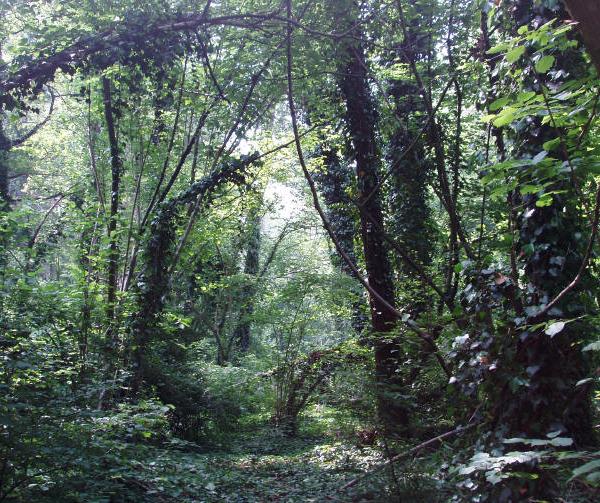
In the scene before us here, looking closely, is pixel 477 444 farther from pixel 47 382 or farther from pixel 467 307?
pixel 47 382

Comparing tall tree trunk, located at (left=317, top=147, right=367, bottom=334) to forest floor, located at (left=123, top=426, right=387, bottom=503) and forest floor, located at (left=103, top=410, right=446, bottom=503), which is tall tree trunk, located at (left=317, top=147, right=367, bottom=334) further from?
forest floor, located at (left=123, top=426, right=387, bottom=503)

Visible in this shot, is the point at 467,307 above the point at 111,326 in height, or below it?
below

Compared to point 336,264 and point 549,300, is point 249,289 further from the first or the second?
point 549,300

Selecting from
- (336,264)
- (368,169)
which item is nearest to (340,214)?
(368,169)

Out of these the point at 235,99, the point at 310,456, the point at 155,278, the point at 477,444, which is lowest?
the point at 310,456

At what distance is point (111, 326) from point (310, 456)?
369 cm

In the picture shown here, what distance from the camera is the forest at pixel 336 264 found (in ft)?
9.82

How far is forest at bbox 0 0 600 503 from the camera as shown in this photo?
299 centimetres

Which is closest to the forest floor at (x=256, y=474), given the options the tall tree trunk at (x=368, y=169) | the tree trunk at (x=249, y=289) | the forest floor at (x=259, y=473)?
the forest floor at (x=259, y=473)

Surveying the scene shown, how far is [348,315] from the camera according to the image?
36.1 feet

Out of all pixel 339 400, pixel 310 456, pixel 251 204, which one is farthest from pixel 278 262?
pixel 339 400

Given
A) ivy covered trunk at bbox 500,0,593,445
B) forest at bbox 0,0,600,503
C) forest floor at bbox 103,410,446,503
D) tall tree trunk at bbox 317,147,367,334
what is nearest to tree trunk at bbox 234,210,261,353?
forest at bbox 0,0,600,503

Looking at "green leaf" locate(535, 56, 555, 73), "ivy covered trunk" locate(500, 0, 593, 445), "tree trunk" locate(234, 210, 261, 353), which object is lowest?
"ivy covered trunk" locate(500, 0, 593, 445)

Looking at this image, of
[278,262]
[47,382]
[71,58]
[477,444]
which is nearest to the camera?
[477,444]
